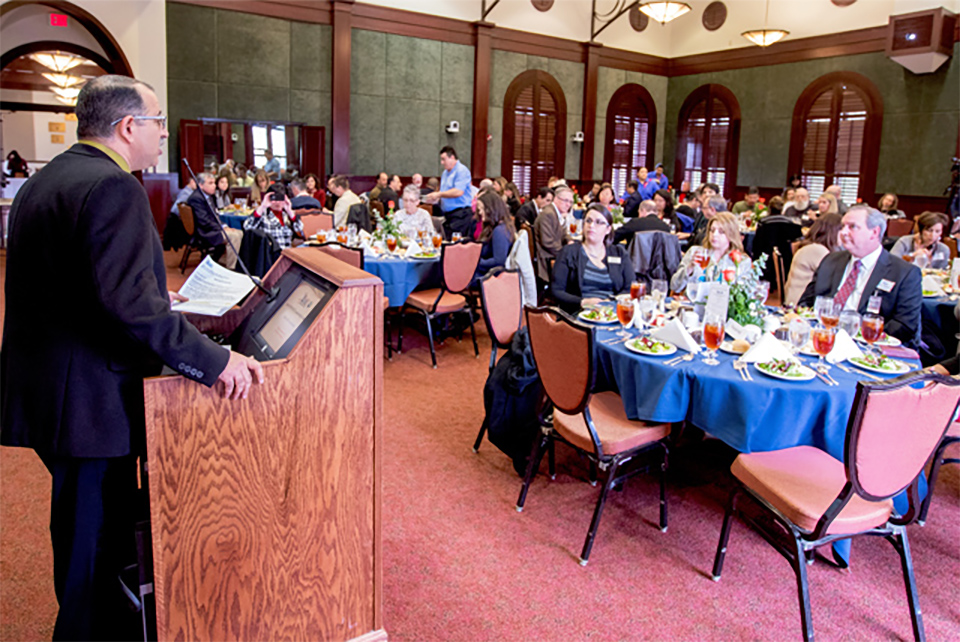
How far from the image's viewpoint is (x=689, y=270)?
14.7 feet

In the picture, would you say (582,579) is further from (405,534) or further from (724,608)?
(405,534)

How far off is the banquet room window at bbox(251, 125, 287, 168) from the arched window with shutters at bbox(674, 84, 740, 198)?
353 inches

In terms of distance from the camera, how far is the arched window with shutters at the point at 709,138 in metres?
15.2

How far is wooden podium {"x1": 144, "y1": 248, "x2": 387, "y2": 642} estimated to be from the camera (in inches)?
64.7

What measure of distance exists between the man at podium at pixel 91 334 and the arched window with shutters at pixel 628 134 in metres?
15.1

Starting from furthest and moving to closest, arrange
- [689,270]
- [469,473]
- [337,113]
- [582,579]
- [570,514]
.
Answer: [337,113]
[689,270]
[469,473]
[570,514]
[582,579]

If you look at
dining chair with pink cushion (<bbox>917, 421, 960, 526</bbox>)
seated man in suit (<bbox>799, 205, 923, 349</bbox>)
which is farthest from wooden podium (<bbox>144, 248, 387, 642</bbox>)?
seated man in suit (<bbox>799, 205, 923, 349</bbox>)

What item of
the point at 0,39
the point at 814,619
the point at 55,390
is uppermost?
the point at 0,39

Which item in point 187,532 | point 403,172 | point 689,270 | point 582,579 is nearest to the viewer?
point 187,532

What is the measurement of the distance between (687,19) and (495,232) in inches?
477

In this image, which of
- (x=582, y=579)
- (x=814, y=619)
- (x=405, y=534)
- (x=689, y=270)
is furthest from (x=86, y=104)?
(x=689, y=270)

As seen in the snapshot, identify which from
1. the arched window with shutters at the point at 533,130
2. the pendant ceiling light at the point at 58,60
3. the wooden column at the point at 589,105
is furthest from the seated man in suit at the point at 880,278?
the pendant ceiling light at the point at 58,60

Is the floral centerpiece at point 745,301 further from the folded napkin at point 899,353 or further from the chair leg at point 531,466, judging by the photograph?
the chair leg at point 531,466

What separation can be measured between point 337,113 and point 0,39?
6418 mm
